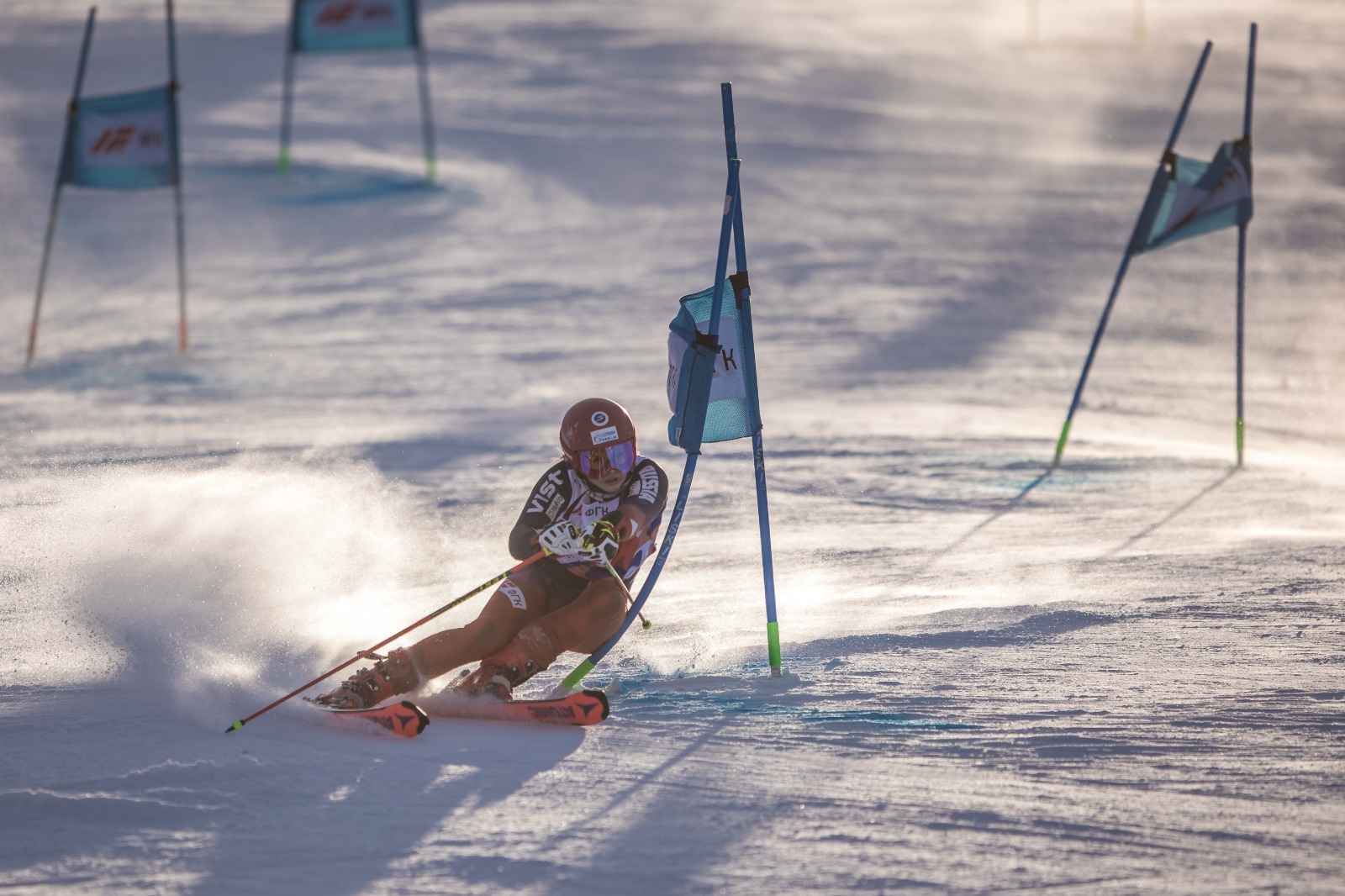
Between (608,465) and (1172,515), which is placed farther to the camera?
(1172,515)

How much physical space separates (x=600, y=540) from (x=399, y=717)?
101 cm

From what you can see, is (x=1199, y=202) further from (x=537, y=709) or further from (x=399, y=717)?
(x=399, y=717)

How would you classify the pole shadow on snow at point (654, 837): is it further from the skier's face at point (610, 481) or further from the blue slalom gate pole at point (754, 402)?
the skier's face at point (610, 481)

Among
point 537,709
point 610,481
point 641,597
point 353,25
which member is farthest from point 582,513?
point 353,25

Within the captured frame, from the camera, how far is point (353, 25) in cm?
1709

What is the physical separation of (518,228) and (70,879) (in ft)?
44.3

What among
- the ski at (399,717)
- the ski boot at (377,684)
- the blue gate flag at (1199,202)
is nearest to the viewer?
the ski at (399,717)

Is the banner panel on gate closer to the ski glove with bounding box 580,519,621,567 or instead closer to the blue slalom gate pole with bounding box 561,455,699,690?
the blue slalom gate pole with bounding box 561,455,699,690

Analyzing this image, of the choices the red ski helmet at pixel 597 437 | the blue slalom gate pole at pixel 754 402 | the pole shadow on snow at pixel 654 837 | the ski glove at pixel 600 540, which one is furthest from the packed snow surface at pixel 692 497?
the red ski helmet at pixel 597 437

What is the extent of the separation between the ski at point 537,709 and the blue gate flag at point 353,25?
13764 mm

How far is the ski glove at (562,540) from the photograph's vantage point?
5.02 m

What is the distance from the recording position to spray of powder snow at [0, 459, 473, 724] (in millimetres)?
5191

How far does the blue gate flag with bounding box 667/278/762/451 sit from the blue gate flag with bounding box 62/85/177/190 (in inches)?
307

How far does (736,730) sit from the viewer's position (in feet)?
15.3
